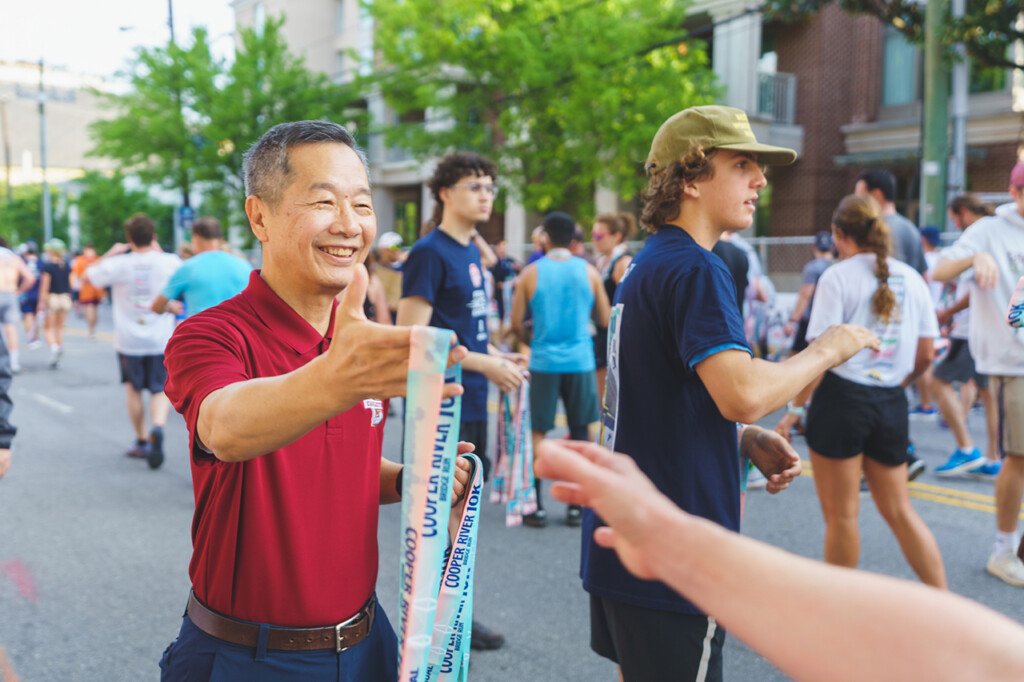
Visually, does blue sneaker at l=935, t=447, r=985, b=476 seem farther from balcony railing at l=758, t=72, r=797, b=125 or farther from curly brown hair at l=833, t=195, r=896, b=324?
balcony railing at l=758, t=72, r=797, b=125

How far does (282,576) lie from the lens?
1.76m

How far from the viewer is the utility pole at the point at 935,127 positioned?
39.5ft

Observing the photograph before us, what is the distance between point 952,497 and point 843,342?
513 cm

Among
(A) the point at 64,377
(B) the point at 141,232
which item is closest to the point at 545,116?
(A) the point at 64,377

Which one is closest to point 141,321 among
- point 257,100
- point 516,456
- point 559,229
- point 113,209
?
point 559,229

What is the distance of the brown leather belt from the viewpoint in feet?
5.79

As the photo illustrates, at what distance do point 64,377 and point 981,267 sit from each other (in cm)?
1324

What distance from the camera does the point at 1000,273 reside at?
484cm

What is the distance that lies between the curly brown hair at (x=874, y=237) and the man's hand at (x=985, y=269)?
0.54 m

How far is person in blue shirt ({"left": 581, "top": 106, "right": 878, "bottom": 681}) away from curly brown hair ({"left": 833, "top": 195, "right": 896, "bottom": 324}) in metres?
1.86

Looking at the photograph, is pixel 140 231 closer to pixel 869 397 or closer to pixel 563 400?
pixel 563 400

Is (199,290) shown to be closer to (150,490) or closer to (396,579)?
(150,490)

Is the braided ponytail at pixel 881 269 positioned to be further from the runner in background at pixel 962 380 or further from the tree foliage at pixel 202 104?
the tree foliage at pixel 202 104

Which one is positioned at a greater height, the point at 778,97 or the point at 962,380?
the point at 778,97
